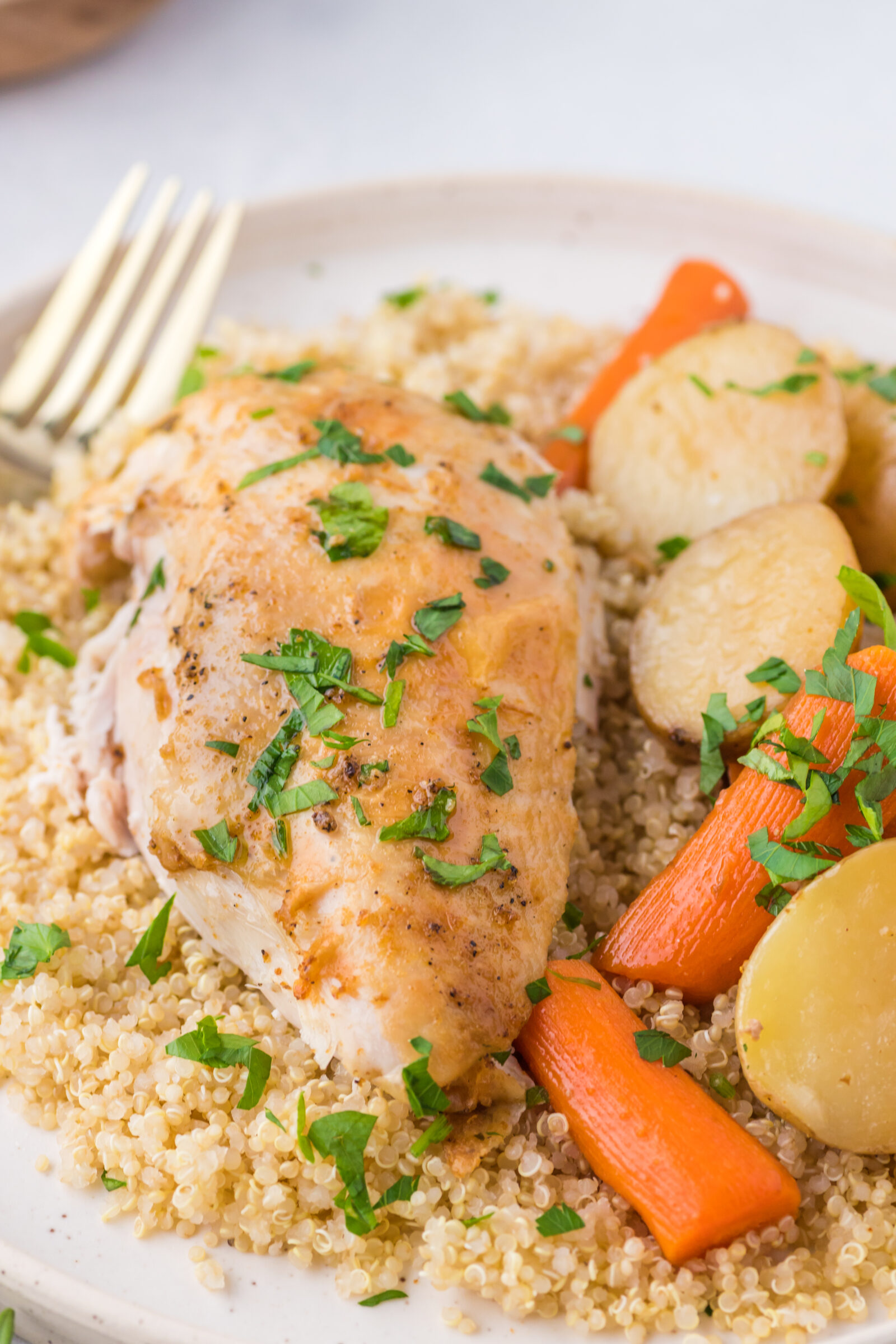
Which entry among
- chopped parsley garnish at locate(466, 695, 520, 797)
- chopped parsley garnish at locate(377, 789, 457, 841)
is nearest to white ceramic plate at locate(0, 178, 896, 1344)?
chopped parsley garnish at locate(466, 695, 520, 797)

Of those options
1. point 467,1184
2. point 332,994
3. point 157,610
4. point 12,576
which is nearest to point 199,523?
point 157,610

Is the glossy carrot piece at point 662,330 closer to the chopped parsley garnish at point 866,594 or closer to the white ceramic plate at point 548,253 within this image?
the white ceramic plate at point 548,253

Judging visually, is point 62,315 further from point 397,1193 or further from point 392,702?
point 397,1193

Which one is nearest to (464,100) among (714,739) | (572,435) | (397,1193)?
(572,435)

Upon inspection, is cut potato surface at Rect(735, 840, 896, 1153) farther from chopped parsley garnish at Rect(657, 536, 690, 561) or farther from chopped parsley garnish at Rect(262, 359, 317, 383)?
chopped parsley garnish at Rect(262, 359, 317, 383)

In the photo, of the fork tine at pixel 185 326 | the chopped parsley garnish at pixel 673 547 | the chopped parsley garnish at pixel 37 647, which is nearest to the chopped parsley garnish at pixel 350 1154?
the chopped parsley garnish at pixel 37 647
